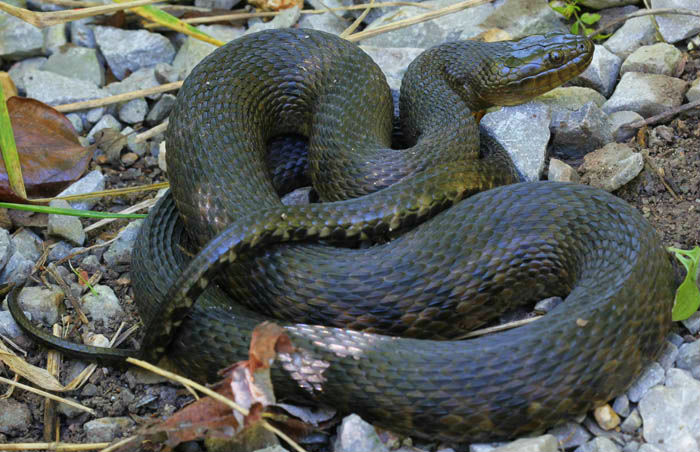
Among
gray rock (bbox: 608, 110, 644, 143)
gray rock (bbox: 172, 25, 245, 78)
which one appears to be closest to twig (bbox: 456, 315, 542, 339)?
gray rock (bbox: 608, 110, 644, 143)

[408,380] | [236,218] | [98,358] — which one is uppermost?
[236,218]

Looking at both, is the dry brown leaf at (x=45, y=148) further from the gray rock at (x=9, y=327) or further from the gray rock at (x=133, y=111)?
the gray rock at (x=9, y=327)

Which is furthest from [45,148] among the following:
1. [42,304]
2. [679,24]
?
[679,24]

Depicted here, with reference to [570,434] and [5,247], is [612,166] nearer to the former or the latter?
[570,434]

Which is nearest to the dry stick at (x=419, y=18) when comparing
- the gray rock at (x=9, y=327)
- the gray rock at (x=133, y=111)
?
the gray rock at (x=133, y=111)

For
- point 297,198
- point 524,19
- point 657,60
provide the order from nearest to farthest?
point 297,198 → point 657,60 → point 524,19

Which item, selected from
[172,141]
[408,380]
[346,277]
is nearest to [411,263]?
[346,277]

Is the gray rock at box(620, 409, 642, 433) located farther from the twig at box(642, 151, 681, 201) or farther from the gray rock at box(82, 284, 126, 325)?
the gray rock at box(82, 284, 126, 325)

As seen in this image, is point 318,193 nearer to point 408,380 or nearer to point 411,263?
point 411,263
